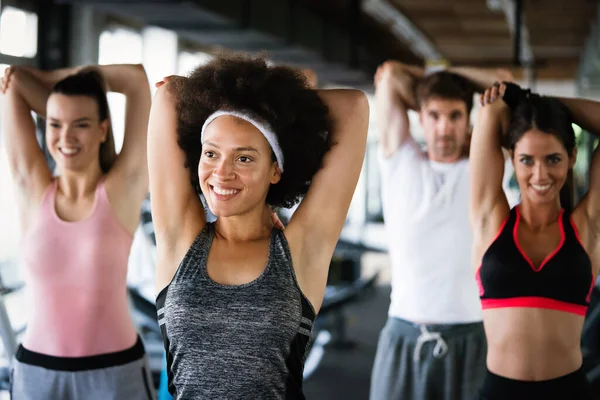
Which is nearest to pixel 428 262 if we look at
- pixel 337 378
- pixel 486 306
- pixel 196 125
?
pixel 486 306

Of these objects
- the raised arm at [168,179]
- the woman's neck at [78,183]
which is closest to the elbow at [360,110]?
the raised arm at [168,179]

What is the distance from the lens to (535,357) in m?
Result: 2.46

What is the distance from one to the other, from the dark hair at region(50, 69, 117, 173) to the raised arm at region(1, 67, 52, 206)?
123mm

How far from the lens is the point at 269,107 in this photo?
1.89 meters

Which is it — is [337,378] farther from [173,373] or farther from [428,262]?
[173,373]

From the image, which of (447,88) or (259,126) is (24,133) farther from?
(447,88)

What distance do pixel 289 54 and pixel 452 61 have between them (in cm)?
677

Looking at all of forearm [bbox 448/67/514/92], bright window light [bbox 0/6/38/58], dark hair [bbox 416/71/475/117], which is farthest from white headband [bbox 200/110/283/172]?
bright window light [bbox 0/6/38/58]

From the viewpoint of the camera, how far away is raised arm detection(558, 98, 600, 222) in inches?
102

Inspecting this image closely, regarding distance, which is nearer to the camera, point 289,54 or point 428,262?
point 428,262

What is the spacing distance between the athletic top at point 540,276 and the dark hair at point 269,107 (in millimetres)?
798

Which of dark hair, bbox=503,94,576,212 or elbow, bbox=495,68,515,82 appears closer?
dark hair, bbox=503,94,576,212

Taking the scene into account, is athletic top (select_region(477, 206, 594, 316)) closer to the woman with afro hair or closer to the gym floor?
the woman with afro hair

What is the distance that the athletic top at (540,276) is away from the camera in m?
2.45
